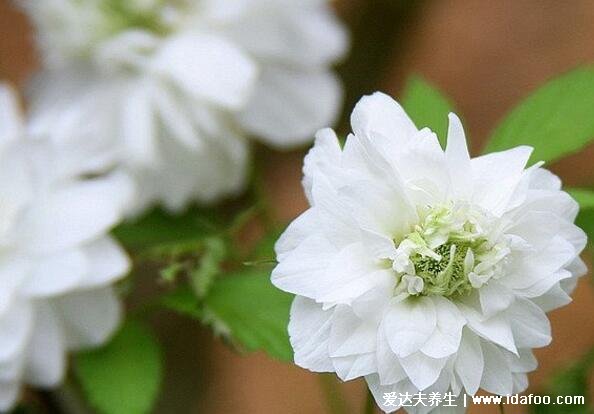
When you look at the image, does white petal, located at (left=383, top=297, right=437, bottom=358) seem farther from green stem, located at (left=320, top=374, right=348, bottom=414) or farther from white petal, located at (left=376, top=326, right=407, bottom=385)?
green stem, located at (left=320, top=374, right=348, bottom=414)

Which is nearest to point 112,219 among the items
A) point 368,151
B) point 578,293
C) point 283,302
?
point 283,302

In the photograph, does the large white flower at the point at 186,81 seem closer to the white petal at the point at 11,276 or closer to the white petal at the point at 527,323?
the white petal at the point at 11,276

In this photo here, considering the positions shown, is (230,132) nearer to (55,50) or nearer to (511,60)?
(55,50)

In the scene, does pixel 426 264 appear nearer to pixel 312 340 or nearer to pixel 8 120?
pixel 312 340

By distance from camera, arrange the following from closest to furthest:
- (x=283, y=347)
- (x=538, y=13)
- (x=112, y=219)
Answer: (x=283, y=347) < (x=112, y=219) < (x=538, y=13)

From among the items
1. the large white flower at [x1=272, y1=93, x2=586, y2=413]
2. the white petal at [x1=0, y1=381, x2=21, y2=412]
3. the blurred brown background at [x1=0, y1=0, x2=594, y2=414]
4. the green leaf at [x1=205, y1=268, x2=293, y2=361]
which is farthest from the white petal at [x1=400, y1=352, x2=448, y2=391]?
the blurred brown background at [x1=0, y1=0, x2=594, y2=414]

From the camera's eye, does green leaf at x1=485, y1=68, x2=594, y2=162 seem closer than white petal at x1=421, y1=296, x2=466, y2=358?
No

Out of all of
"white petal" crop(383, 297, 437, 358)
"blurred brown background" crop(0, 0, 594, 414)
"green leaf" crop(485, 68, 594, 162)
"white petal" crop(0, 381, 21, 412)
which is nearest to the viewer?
"white petal" crop(383, 297, 437, 358)
